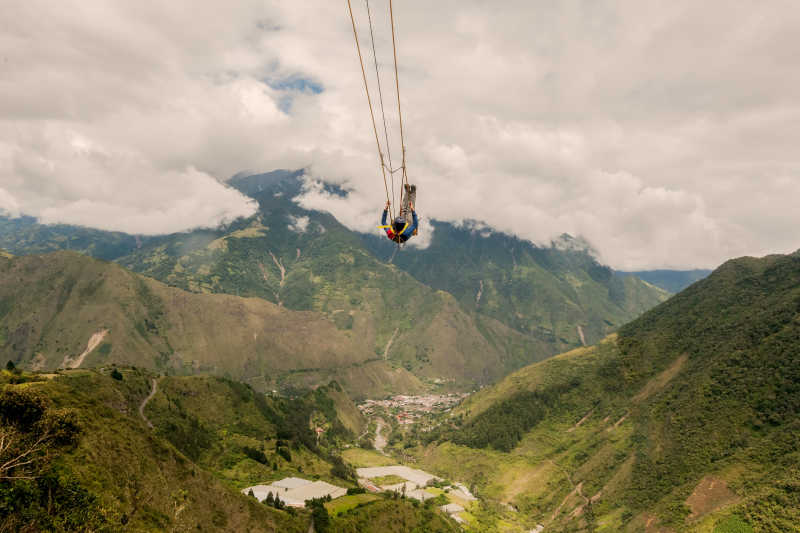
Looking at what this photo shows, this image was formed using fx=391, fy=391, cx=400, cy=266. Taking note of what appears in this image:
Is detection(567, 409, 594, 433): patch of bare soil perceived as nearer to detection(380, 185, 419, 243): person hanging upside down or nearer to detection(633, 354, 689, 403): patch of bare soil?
detection(633, 354, 689, 403): patch of bare soil

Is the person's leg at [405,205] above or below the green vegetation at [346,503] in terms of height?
above

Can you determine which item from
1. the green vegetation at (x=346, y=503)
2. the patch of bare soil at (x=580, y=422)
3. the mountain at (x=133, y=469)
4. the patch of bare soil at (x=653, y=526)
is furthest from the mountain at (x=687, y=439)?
the green vegetation at (x=346, y=503)

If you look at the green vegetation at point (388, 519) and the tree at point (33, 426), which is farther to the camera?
the green vegetation at point (388, 519)

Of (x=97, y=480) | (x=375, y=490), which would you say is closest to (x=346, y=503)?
(x=375, y=490)

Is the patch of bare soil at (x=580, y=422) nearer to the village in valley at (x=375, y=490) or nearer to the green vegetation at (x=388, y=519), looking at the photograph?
the village in valley at (x=375, y=490)

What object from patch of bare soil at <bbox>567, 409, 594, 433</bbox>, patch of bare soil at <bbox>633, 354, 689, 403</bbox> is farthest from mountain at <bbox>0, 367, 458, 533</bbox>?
patch of bare soil at <bbox>633, 354, 689, 403</bbox>

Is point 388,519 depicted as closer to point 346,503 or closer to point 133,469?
point 346,503
